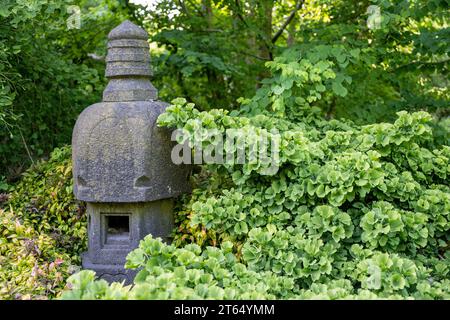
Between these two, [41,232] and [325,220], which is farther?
[41,232]

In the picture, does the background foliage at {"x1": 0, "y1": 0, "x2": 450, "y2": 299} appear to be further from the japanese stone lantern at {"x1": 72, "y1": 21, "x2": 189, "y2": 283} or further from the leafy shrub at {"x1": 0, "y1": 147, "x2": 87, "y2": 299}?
the japanese stone lantern at {"x1": 72, "y1": 21, "x2": 189, "y2": 283}

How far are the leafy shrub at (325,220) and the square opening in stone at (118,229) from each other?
1.85ft

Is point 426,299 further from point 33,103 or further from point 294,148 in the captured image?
point 33,103

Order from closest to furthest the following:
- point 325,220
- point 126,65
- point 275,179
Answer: point 325,220
point 275,179
point 126,65

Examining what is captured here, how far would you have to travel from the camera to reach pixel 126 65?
3684mm

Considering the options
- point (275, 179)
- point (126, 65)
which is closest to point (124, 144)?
point (126, 65)

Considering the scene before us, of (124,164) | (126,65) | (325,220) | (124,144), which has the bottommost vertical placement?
(325,220)

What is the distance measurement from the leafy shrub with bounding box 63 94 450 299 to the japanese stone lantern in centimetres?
28

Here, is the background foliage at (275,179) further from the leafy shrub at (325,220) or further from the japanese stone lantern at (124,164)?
the japanese stone lantern at (124,164)

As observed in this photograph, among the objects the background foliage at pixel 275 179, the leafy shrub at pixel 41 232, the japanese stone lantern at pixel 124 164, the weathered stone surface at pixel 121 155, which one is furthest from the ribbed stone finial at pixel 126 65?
the leafy shrub at pixel 41 232

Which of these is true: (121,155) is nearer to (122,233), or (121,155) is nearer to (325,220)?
(122,233)

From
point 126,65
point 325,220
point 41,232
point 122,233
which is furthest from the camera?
point 41,232

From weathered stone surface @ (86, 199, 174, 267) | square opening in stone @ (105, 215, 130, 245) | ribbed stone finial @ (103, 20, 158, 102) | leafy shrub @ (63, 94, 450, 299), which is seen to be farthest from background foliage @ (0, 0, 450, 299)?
ribbed stone finial @ (103, 20, 158, 102)

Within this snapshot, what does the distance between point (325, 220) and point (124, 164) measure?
1544mm
